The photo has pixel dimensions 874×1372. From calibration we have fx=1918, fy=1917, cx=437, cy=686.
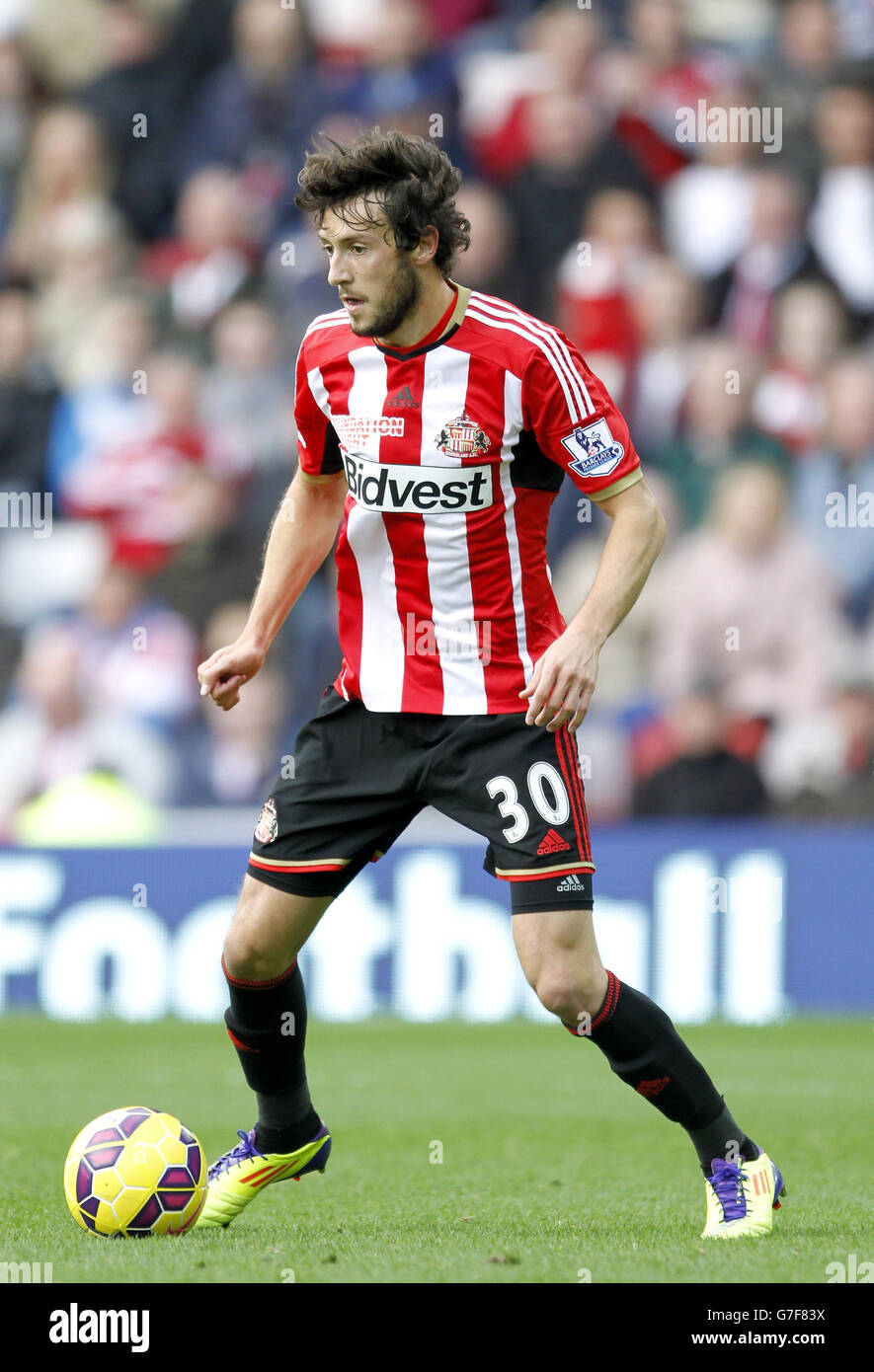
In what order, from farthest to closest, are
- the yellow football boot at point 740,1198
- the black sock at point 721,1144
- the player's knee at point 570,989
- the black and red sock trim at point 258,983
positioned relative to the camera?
the black and red sock trim at point 258,983
the black sock at point 721,1144
the yellow football boot at point 740,1198
the player's knee at point 570,989

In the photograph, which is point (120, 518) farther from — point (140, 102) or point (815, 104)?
point (815, 104)

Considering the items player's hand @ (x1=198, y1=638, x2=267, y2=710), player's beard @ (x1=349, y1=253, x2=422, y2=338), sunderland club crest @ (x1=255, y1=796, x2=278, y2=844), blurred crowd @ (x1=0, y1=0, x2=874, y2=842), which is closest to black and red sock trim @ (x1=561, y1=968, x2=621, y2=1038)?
sunderland club crest @ (x1=255, y1=796, x2=278, y2=844)

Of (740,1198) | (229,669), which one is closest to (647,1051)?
(740,1198)

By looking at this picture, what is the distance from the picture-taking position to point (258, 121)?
1195 cm

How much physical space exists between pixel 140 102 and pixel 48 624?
12.2 ft

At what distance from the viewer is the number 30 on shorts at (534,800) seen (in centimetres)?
414

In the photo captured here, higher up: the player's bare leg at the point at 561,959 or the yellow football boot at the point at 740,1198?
the player's bare leg at the point at 561,959

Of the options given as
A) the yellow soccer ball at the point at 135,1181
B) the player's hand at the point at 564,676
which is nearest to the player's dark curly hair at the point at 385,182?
the player's hand at the point at 564,676

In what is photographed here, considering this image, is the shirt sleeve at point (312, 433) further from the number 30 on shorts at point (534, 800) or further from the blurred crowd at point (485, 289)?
the blurred crowd at point (485, 289)

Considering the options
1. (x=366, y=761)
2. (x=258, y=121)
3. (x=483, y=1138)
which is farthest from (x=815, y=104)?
(x=366, y=761)

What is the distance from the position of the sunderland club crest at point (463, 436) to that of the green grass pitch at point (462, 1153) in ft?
5.65

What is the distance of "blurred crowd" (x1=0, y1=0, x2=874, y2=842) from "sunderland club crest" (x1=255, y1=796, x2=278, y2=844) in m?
5.09

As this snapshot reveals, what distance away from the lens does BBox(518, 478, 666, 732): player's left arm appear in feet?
13.0

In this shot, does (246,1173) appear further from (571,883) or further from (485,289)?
(485,289)
